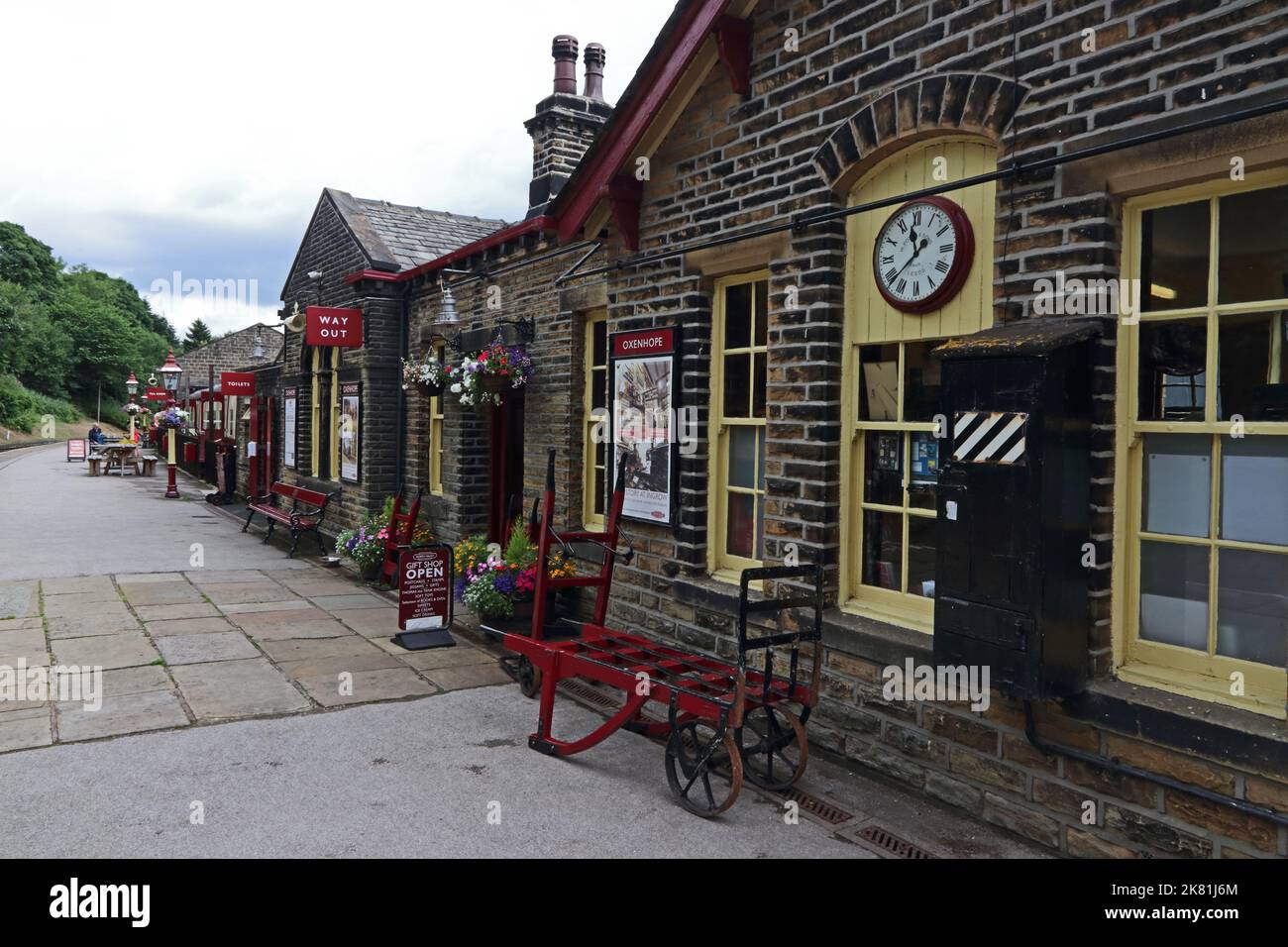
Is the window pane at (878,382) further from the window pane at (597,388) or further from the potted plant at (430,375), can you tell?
the potted plant at (430,375)

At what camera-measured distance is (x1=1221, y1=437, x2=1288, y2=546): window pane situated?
11.7 ft

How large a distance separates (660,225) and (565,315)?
2.25 meters

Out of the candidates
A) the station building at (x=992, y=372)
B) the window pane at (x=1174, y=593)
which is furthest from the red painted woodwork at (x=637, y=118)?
the window pane at (x=1174, y=593)

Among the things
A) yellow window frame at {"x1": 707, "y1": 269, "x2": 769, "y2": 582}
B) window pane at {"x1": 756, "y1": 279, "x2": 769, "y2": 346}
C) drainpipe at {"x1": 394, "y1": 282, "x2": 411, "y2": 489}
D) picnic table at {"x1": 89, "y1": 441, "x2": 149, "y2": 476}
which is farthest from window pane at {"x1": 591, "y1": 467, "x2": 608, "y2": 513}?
picnic table at {"x1": 89, "y1": 441, "x2": 149, "y2": 476}

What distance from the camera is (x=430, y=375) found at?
10.6 m

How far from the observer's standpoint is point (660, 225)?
6.68 metres

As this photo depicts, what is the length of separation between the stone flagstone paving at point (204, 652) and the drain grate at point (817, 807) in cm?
294

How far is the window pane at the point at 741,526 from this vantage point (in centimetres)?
620

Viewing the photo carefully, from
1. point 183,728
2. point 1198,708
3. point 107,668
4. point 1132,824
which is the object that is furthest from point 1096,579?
point 107,668

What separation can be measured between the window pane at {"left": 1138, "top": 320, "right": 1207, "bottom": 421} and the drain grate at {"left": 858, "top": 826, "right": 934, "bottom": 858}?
7.14ft

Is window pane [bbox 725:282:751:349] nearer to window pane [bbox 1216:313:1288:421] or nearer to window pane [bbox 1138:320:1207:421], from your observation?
window pane [bbox 1138:320:1207:421]

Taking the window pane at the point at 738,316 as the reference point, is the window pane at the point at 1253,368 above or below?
below

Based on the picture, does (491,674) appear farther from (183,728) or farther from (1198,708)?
(1198,708)

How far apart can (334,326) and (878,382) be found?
9522mm
